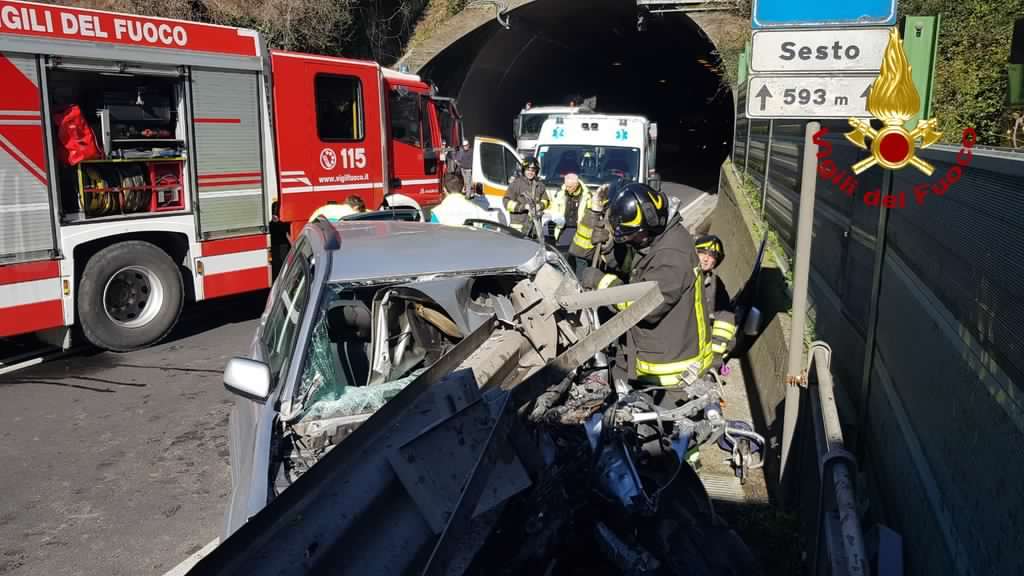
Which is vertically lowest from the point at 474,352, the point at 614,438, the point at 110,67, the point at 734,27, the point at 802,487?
the point at 802,487

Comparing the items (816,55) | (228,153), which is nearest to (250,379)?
(816,55)

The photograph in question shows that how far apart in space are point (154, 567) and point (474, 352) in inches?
81.3

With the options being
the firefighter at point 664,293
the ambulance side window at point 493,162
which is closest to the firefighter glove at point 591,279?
the firefighter at point 664,293

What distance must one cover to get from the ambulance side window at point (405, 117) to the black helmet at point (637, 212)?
724 centimetres

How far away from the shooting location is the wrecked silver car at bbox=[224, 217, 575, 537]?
3305 mm

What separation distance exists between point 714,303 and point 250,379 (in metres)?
4.13

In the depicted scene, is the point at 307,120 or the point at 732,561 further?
the point at 307,120

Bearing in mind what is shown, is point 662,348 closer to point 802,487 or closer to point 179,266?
point 802,487

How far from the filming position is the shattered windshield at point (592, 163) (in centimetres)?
1218

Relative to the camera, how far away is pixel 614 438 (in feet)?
11.6

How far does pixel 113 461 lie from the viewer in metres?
5.50

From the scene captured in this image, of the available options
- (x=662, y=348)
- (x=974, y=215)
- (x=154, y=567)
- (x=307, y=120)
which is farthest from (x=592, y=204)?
(x=974, y=215)

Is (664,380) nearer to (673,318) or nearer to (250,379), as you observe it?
(673,318)

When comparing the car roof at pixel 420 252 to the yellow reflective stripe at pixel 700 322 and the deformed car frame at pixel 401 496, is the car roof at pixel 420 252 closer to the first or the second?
the yellow reflective stripe at pixel 700 322
